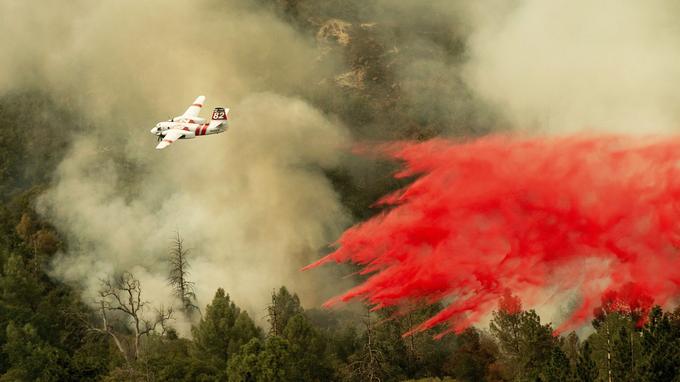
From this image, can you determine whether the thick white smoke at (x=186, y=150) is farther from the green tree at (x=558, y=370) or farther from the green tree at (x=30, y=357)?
the green tree at (x=558, y=370)

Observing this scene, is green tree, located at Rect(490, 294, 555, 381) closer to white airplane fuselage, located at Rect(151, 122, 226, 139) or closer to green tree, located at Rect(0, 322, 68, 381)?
white airplane fuselage, located at Rect(151, 122, 226, 139)

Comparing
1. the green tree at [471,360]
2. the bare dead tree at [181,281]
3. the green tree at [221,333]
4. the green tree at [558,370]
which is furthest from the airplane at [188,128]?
the green tree at [558,370]

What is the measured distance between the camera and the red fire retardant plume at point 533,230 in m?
78.7

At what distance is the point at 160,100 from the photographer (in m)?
128

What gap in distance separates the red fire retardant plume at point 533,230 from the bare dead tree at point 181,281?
17.1m

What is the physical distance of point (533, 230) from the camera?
3398 inches

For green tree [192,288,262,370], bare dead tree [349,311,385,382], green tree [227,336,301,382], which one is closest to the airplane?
green tree [192,288,262,370]

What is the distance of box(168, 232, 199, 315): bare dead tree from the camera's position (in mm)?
101312

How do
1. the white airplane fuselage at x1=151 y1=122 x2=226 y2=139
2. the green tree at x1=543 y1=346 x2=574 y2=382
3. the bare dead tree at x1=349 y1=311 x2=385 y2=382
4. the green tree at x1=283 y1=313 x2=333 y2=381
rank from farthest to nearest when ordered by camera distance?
the white airplane fuselage at x1=151 y1=122 x2=226 y2=139
the green tree at x1=283 y1=313 x2=333 y2=381
the bare dead tree at x1=349 y1=311 x2=385 y2=382
the green tree at x1=543 y1=346 x2=574 y2=382

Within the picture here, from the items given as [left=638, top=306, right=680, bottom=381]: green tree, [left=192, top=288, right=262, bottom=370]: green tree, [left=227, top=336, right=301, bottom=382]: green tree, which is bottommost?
[left=638, top=306, right=680, bottom=381]: green tree

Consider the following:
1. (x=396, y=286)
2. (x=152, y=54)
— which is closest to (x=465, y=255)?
(x=396, y=286)

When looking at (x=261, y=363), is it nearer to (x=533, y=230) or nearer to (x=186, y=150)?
(x=533, y=230)

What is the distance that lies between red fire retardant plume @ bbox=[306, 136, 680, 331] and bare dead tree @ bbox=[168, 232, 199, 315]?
56.2 feet

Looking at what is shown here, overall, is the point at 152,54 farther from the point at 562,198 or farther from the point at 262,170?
the point at 562,198
